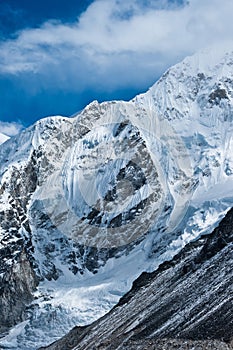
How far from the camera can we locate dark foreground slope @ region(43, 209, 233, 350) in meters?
68.1

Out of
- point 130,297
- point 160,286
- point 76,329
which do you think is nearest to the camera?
point 160,286

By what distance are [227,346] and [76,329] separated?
86.1m

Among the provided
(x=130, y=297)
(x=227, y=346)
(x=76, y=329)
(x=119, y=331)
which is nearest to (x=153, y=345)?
(x=227, y=346)

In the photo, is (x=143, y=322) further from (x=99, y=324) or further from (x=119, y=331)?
(x=99, y=324)

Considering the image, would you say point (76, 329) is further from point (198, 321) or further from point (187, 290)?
point (198, 321)

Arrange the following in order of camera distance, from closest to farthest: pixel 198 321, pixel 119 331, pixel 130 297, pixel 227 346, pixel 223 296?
pixel 227 346 < pixel 198 321 < pixel 223 296 < pixel 119 331 < pixel 130 297

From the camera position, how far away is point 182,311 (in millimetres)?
86562

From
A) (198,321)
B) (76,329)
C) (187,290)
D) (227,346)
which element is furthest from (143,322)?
(76,329)

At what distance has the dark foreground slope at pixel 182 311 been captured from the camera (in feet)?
223

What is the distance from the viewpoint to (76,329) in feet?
470

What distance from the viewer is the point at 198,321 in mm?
75312

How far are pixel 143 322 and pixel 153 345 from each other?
29.5 meters

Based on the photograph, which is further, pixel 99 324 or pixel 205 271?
pixel 99 324

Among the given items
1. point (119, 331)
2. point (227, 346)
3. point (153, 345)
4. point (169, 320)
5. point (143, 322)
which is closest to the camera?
point (227, 346)
